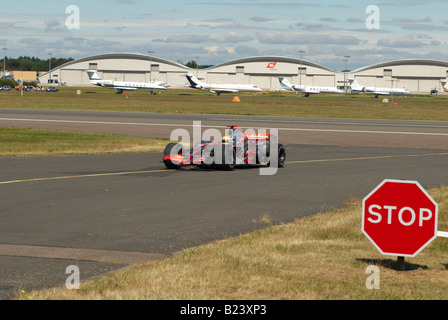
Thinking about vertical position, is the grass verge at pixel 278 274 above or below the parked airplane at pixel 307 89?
below

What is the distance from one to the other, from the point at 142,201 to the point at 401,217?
9441mm

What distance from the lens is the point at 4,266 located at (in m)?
10.6

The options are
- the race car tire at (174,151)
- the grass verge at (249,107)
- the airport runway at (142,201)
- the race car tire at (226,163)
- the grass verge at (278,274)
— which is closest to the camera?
the grass verge at (278,274)

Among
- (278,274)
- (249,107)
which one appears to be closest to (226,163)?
(278,274)

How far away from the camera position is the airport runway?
1165cm

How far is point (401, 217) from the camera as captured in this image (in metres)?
9.79

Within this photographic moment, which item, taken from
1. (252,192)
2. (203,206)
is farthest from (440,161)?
(203,206)

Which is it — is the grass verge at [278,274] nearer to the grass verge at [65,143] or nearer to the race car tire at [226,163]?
the race car tire at [226,163]

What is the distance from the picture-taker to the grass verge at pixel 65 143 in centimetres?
3288

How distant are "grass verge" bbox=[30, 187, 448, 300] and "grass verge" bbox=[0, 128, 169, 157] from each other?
21231mm

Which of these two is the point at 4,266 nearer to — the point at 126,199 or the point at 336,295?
the point at 336,295

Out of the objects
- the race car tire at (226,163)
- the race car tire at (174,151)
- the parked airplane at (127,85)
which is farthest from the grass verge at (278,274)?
the parked airplane at (127,85)

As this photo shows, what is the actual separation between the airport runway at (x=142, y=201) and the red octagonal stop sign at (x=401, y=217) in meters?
3.64
